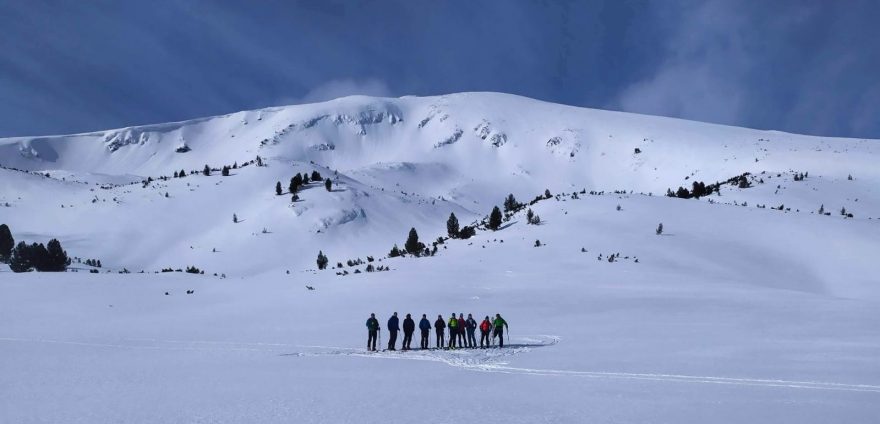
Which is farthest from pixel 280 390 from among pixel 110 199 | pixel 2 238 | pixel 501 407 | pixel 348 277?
pixel 110 199

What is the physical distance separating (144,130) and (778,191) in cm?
13687

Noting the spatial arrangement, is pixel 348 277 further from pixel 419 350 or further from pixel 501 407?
pixel 501 407

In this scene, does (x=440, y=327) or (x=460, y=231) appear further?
(x=460, y=231)

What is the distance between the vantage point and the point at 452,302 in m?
25.2

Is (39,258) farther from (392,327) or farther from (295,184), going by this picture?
(392,327)

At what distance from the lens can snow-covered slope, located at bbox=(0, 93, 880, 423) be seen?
9930 millimetres

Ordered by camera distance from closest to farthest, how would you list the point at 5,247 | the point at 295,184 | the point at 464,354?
the point at 464,354 < the point at 5,247 < the point at 295,184

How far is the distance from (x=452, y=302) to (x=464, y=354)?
8.04m

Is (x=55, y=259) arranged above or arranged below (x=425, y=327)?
above

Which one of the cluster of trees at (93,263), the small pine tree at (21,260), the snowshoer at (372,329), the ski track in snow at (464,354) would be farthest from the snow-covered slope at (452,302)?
the small pine tree at (21,260)

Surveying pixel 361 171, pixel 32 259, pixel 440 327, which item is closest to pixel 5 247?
→ pixel 32 259

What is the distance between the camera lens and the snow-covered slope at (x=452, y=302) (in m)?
9.93

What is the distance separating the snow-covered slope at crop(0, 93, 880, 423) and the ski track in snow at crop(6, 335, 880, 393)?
4.4 inches

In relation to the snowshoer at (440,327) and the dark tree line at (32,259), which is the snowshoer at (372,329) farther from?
the dark tree line at (32,259)
